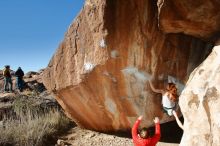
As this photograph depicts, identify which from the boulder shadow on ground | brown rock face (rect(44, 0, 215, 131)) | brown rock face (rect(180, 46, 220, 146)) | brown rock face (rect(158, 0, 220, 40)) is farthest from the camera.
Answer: the boulder shadow on ground

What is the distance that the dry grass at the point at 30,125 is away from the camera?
1027cm

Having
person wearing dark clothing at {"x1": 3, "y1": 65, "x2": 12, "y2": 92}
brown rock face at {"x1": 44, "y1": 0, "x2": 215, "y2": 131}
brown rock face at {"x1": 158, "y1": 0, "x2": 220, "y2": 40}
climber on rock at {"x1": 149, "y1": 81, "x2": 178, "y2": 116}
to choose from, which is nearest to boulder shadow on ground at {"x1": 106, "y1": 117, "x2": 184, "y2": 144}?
→ brown rock face at {"x1": 44, "y1": 0, "x2": 215, "y2": 131}

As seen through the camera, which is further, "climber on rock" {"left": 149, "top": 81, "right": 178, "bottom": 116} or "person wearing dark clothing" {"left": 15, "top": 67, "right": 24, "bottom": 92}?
"person wearing dark clothing" {"left": 15, "top": 67, "right": 24, "bottom": 92}

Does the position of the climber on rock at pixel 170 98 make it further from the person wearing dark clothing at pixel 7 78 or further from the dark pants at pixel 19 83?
the dark pants at pixel 19 83

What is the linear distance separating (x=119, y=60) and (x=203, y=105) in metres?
2.63

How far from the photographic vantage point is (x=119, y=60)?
8.40 meters

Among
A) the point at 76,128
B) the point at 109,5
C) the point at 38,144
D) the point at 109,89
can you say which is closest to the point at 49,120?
the point at 76,128

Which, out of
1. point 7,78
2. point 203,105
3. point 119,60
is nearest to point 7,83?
point 7,78

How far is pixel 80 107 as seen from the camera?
32.6ft

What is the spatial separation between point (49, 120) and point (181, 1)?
6.23 meters

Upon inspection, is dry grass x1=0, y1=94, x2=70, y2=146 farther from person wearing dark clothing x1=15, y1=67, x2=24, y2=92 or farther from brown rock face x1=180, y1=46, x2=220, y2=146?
brown rock face x1=180, y1=46, x2=220, y2=146

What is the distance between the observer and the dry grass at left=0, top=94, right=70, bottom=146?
10.3 m

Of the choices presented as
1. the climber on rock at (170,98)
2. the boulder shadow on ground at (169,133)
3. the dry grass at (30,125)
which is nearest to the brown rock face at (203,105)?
the climber on rock at (170,98)

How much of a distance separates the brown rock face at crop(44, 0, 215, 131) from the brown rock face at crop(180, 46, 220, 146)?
146 cm
